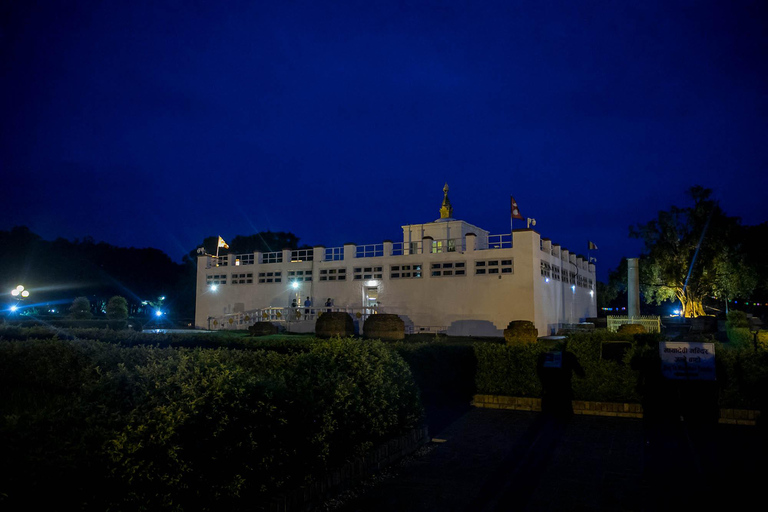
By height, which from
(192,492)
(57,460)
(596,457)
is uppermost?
(57,460)

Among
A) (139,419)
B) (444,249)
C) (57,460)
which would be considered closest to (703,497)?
(139,419)

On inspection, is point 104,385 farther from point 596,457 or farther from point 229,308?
point 229,308

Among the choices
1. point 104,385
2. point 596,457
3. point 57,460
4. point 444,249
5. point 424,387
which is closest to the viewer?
point 57,460

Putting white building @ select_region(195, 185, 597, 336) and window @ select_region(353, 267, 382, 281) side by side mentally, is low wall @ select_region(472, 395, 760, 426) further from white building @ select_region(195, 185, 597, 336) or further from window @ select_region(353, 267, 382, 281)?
window @ select_region(353, 267, 382, 281)

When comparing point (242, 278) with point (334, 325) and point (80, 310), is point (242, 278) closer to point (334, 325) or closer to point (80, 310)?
point (80, 310)

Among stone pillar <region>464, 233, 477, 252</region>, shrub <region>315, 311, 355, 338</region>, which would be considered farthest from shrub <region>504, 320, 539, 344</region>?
shrub <region>315, 311, 355, 338</region>

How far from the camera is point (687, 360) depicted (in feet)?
32.5

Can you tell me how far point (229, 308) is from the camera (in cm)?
4069

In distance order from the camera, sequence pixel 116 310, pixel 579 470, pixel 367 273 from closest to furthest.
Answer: pixel 579 470 → pixel 367 273 → pixel 116 310

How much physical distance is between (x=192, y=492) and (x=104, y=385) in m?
1.50

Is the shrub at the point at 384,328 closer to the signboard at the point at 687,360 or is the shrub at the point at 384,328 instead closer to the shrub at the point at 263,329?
the shrub at the point at 263,329

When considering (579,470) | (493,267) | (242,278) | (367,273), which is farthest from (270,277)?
(579,470)

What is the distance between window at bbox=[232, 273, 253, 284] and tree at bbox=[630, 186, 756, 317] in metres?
33.4

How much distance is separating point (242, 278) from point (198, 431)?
37000 millimetres
